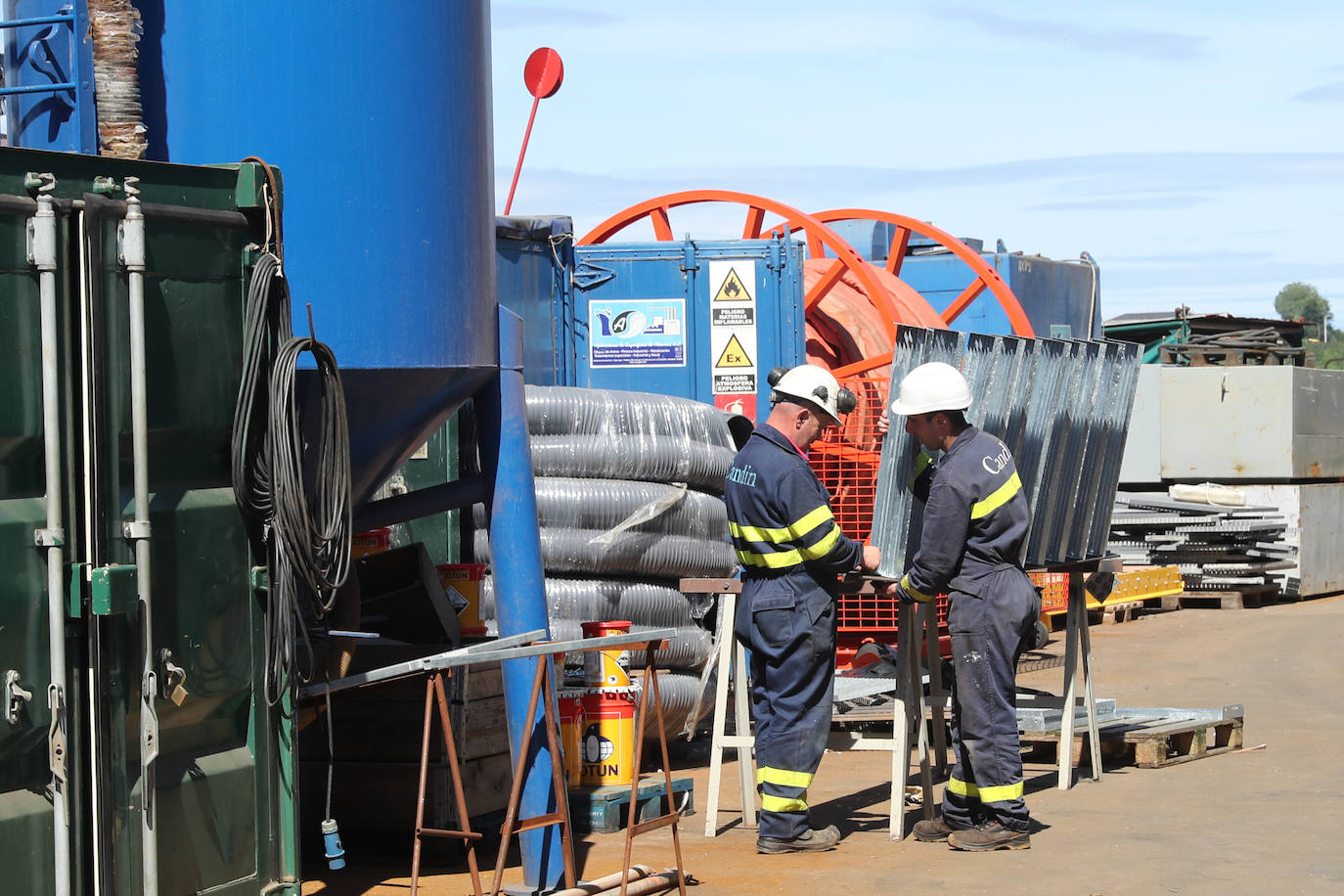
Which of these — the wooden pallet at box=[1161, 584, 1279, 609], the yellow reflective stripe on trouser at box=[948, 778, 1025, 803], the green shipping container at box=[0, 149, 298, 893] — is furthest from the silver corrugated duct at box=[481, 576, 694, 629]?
the wooden pallet at box=[1161, 584, 1279, 609]

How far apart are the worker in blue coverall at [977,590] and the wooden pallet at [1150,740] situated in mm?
1620

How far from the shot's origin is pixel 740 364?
1159cm

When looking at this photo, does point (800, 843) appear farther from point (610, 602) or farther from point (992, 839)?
point (610, 602)

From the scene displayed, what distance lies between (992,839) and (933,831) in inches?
13.8

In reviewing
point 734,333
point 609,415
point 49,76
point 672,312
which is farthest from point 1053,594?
point 49,76

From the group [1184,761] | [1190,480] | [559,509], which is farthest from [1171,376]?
[559,509]

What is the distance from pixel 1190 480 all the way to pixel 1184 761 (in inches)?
388

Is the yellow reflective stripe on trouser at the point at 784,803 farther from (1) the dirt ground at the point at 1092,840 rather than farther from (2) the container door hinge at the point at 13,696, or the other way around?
(2) the container door hinge at the point at 13,696

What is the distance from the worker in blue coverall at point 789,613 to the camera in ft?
21.4

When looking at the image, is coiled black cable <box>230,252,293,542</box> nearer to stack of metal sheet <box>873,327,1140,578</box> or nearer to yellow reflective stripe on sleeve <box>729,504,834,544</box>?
yellow reflective stripe on sleeve <box>729,504,834,544</box>

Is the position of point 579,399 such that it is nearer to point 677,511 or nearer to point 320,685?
point 677,511

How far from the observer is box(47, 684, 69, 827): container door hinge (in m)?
4.13

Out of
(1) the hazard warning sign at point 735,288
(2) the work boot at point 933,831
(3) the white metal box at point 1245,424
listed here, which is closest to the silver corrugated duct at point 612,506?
(2) the work boot at point 933,831

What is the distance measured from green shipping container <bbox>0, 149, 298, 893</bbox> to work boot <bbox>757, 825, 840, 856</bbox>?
2.27m
